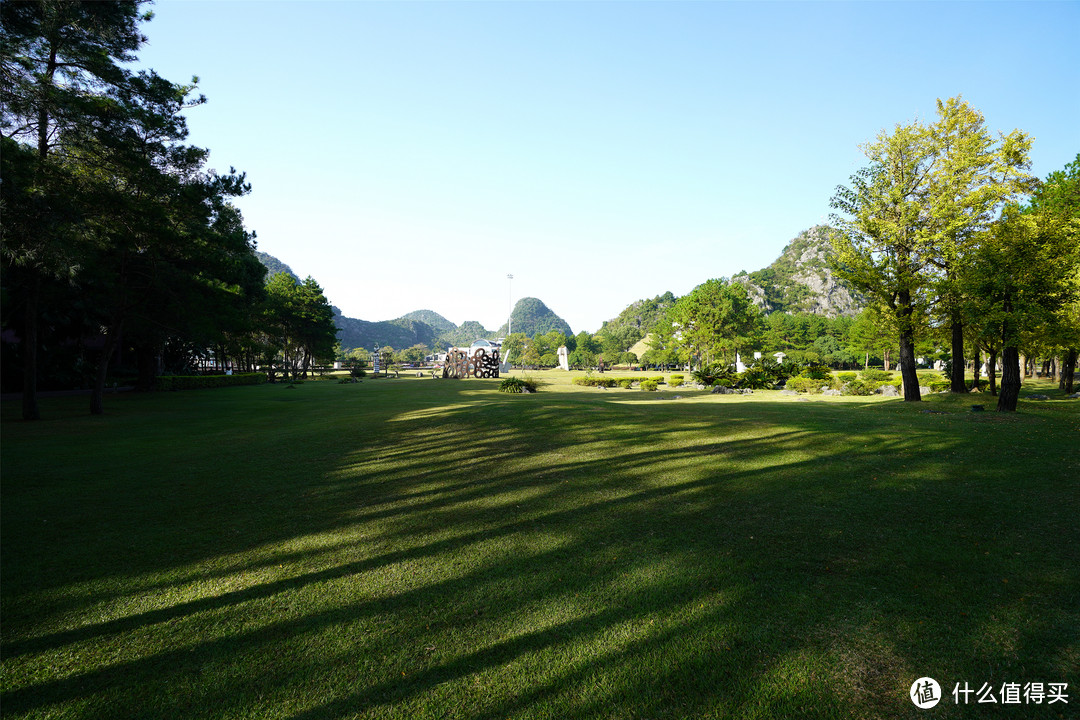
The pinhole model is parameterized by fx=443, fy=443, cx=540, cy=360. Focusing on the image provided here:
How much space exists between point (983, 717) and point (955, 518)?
365 cm

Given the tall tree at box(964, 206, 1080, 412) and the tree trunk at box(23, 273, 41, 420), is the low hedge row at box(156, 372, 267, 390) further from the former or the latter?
the tall tree at box(964, 206, 1080, 412)

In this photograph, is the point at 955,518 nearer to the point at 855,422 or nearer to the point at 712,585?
the point at 712,585

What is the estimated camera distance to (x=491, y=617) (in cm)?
378

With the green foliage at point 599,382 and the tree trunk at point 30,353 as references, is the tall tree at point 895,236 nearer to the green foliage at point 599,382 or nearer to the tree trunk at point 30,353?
the green foliage at point 599,382

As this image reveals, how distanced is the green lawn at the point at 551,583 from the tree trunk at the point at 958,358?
480 inches

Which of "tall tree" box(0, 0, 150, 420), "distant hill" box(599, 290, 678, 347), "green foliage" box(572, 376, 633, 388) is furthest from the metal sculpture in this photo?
"distant hill" box(599, 290, 678, 347)

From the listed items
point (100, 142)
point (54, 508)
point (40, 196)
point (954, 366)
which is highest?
point (100, 142)

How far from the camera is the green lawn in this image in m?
3.00

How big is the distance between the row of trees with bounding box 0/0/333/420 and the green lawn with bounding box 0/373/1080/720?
7.71 m

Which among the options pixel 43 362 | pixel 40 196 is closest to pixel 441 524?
pixel 40 196

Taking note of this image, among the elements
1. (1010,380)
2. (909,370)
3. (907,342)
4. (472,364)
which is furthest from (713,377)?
(472,364)

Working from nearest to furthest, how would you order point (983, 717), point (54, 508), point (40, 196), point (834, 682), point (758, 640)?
point (983, 717) → point (834, 682) → point (758, 640) → point (54, 508) → point (40, 196)

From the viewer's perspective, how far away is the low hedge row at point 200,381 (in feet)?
110

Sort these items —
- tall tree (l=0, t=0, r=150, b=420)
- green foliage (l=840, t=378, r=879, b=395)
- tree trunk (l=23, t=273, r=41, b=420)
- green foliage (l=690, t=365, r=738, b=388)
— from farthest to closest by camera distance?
green foliage (l=690, t=365, r=738, b=388)
green foliage (l=840, t=378, r=879, b=395)
tree trunk (l=23, t=273, r=41, b=420)
tall tree (l=0, t=0, r=150, b=420)
